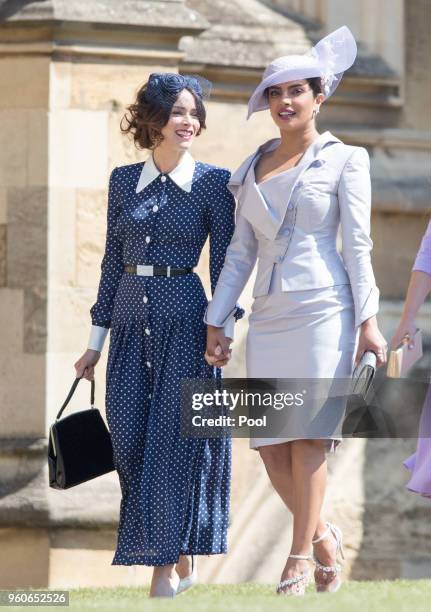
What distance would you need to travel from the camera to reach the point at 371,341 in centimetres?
556

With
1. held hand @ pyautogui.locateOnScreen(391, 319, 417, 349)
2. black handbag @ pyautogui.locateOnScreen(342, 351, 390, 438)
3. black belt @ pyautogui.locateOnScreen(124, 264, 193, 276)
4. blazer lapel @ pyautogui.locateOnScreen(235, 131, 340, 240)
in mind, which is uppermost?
blazer lapel @ pyautogui.locateOnScreen(235, 131, 340, 240)

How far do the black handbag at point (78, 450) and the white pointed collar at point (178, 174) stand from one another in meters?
0.68

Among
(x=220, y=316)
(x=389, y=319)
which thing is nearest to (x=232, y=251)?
(x=220, y=316)

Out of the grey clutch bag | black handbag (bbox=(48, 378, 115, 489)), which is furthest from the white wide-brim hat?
black handbag (bbox=(48, 378, 115, 489))

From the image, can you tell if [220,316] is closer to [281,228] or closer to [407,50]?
[281,228]

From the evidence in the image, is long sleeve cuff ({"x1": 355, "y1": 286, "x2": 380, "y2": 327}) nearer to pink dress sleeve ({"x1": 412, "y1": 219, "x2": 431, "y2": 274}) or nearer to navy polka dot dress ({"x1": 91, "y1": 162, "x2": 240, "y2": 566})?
pink dress sleeve ({"x1": 412, "y1": 219, "x2": 431, "y2": 274})

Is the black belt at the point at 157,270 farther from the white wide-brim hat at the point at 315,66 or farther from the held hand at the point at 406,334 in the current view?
the held hand at the point at 406,334

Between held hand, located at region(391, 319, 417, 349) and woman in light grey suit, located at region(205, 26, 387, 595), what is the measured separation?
0.49ft

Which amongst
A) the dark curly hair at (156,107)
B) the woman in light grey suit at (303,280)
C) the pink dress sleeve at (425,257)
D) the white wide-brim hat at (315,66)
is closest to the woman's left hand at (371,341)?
the woman in light grey suit at (303,280)

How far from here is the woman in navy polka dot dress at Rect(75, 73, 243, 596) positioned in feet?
19.4

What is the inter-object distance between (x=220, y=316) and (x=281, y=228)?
0.35m

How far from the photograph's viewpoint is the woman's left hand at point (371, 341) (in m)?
5.56

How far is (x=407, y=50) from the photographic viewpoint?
30.2 feet

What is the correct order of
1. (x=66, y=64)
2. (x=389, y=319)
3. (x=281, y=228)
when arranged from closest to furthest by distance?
(x=281, y=228) → (x=66, y=64) → (x=389, y=319)
